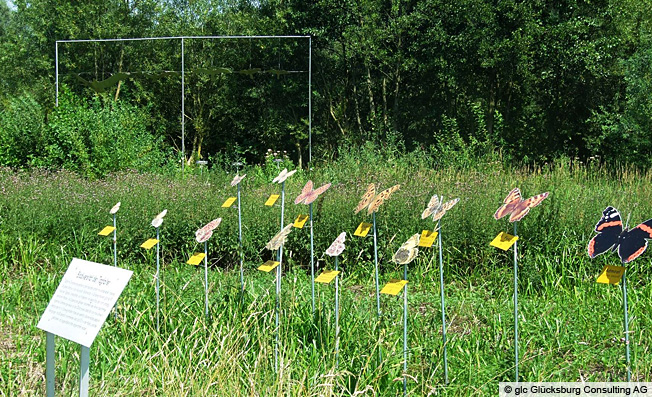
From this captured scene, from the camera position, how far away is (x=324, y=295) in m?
4.28

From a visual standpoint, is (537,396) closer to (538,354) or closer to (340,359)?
(538,354)

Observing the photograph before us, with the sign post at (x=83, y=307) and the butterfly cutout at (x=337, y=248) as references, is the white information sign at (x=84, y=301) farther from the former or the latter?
the butterfly cutout at (x=337, y=248)

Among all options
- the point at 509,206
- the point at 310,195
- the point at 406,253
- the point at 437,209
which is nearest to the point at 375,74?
A: the point at 310,195

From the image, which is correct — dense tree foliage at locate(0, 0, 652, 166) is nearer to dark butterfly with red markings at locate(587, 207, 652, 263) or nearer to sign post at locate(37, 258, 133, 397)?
dark butterfly with red markings at locate(587, 207, 652, 263)

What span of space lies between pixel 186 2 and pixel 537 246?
1552 cm

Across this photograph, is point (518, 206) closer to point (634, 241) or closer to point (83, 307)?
point (634, 241)

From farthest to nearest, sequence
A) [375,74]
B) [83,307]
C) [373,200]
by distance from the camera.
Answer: [375,74]
[373,200]
[83,307]

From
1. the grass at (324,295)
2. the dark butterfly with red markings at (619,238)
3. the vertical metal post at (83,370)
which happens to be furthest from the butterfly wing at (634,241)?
the vertical metal post at (83,370)

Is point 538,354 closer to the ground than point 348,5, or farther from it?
closer to the ground

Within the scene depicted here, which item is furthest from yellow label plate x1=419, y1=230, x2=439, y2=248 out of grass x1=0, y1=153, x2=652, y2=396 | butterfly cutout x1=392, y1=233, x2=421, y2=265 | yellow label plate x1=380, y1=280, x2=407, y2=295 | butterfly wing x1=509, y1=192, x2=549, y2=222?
grass x1=0, y1=153, x2=652, y2=396

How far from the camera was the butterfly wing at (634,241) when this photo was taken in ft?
8.34

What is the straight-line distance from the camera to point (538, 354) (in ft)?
10.0

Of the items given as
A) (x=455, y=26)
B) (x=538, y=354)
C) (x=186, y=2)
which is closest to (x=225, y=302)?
(x=538, y=354)

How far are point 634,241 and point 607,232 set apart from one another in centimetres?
14
